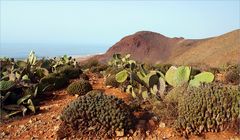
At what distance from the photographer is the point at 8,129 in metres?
6.95

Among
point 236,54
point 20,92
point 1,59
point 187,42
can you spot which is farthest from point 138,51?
point 20,92

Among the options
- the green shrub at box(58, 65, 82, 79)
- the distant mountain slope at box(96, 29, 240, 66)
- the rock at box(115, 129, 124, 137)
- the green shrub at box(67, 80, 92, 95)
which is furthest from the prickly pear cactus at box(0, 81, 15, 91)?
the distant mountain slope at box(96, 29, 240, 66)

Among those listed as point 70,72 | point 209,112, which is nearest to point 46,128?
point 209,112

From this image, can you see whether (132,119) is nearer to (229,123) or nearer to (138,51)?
(229,123)

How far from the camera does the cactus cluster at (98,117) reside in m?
6.13

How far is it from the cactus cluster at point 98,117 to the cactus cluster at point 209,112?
2.72ft

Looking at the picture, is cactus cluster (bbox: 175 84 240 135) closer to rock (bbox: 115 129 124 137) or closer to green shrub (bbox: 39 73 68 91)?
rock (bbox: 115 129 124 137)

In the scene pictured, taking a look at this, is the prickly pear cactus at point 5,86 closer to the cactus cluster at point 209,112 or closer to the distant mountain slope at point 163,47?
the cactus cluster at point 209,112

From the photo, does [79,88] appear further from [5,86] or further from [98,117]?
[98,117]

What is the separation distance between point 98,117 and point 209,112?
1650 millimetres

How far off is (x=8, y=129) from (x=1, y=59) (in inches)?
329

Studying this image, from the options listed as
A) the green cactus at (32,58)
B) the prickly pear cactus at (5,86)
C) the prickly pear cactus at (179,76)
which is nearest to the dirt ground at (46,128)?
the prickly pear cactus at (5,86)

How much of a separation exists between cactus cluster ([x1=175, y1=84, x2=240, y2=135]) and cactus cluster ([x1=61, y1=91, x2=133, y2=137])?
828 millimetres

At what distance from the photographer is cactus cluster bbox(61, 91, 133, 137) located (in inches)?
241
